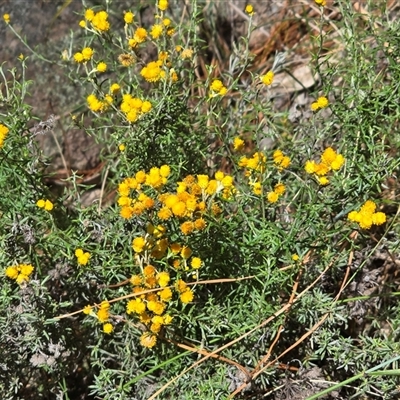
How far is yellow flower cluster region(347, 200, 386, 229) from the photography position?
2.06m

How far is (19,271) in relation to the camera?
2.24 m

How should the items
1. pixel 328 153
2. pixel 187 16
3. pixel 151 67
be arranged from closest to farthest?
pixel 328 153, pixel 151 67, pixel 187 16

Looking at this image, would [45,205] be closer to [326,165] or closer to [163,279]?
[163,279]

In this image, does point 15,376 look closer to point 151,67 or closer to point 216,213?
point 216,213

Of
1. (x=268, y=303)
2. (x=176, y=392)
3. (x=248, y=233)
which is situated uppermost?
(x=248, y=233)

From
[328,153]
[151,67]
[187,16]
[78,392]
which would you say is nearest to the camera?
[328,153]

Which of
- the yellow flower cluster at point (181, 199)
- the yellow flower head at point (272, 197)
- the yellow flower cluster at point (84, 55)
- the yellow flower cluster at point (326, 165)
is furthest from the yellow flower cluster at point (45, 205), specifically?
the yellow flower cluster at point (326, 165)

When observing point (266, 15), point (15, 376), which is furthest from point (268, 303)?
point (266, 15)

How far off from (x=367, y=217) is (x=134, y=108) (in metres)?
0.83

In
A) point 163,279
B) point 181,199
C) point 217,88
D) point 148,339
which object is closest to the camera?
point 181,199

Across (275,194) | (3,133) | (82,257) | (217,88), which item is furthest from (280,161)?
(3,133)

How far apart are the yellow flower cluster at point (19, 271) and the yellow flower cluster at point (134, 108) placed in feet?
1.96

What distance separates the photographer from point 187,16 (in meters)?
3.68

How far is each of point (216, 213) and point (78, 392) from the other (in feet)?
3.56
